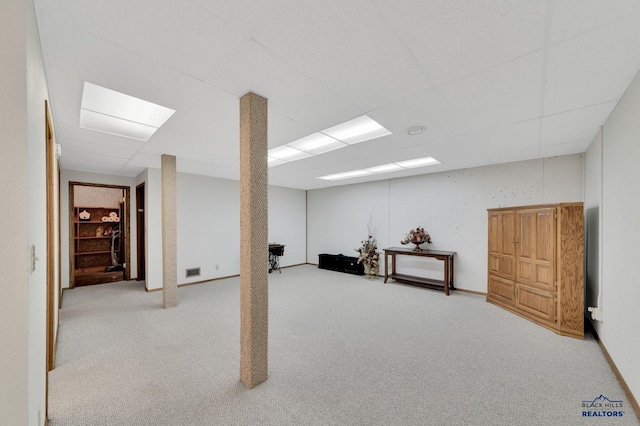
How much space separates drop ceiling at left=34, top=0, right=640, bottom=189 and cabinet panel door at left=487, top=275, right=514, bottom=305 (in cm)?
234

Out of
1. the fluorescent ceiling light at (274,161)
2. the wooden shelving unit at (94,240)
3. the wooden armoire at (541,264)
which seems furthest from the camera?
the wooden shelving unit at (94,240)

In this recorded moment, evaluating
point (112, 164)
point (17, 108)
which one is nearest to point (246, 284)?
point (17, 108)

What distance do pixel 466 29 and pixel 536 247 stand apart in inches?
136

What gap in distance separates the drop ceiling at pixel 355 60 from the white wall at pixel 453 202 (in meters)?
1.47

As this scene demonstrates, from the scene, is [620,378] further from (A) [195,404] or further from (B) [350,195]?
(B) [350,195]

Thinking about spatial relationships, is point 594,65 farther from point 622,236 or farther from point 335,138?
point 335,138

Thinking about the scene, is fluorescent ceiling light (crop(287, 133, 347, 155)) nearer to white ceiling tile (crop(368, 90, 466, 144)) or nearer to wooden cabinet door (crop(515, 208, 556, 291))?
white ceiling tile (crop(368, 90, 466, 144))

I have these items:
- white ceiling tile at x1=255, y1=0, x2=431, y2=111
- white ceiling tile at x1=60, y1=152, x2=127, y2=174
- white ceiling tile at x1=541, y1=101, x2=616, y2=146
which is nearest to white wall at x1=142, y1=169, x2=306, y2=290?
white ceiling tile at x1=60, y1=152, x2=127, y2=174

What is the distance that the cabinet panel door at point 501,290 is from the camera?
4051 millimetres

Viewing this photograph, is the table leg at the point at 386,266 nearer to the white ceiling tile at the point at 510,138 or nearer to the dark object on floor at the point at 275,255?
the dark object on floor at the point at 275,255

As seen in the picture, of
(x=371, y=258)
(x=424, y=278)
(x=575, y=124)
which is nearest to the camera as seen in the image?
(x=575, y=124)

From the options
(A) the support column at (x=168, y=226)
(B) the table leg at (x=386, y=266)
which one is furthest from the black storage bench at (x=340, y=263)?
(A) the support column at (x=168, y=226)

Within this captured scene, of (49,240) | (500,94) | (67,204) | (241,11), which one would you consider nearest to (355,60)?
(241,11)

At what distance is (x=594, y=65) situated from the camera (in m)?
1.75
